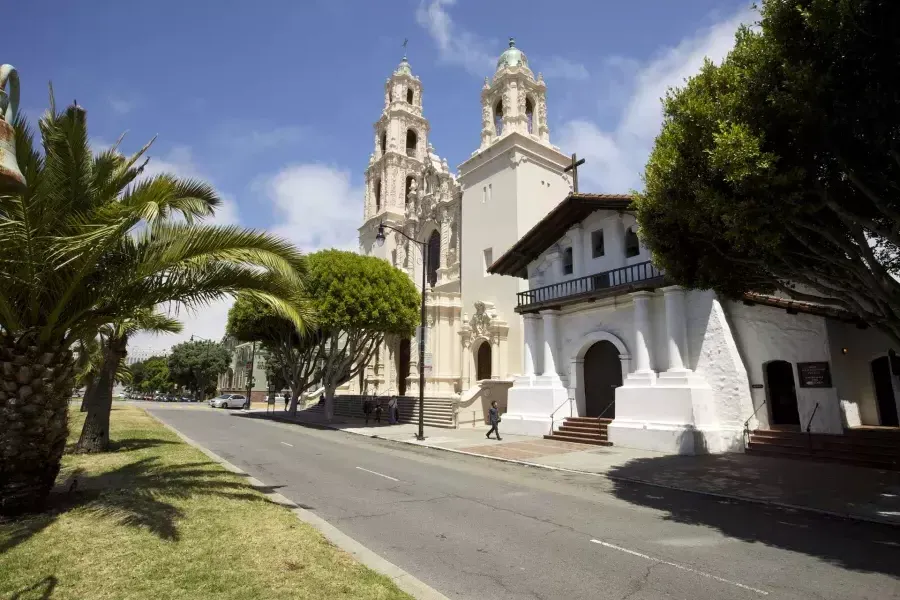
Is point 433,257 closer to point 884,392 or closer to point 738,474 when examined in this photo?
point 884,392

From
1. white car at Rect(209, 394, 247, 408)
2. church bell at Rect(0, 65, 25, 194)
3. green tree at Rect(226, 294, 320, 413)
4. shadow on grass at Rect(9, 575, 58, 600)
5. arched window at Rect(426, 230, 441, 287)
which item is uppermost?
arched window at Rect(426, 230, 441, 287)

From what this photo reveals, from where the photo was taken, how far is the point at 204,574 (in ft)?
16.4

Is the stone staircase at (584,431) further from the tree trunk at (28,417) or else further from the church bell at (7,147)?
the church bell at (7,147)

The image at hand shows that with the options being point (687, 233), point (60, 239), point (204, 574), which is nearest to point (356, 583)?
point (204, 574)

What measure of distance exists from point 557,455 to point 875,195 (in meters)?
10.5

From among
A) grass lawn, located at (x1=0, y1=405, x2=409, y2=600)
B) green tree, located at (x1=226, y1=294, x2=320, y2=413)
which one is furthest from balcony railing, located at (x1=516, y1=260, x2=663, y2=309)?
green tree, located at (x1=226, y1=294, x2=320, y2=413)

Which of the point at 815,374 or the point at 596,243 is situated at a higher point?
the point at 596,243

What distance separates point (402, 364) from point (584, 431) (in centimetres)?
2223

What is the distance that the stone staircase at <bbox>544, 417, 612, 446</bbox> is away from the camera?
17.9m

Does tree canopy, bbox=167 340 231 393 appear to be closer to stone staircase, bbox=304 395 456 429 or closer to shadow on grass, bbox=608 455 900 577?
stone staircase, bbox=304 395 456 429

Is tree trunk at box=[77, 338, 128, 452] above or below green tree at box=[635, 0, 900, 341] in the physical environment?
below

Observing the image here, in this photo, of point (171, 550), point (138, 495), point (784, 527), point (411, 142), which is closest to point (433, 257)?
point (411, 142)

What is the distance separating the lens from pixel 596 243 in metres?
20.5

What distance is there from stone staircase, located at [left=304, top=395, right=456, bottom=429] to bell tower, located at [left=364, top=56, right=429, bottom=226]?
1759 centimetres
